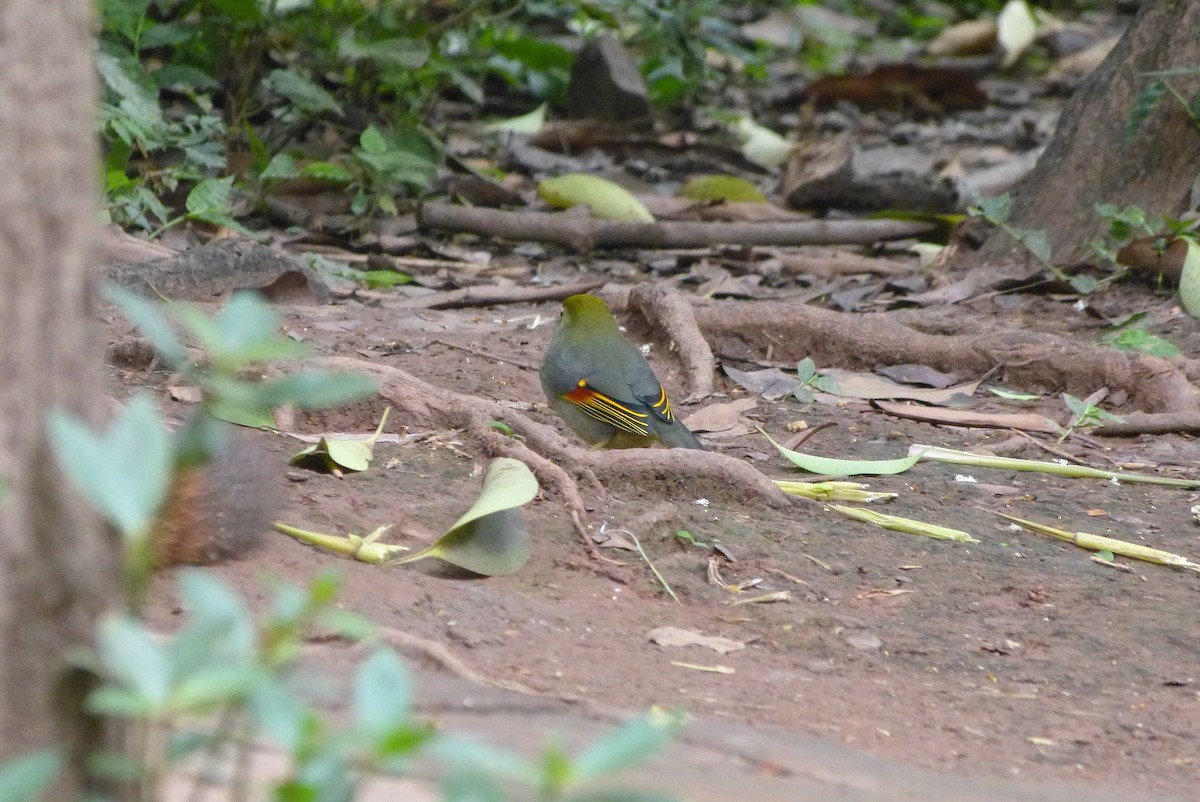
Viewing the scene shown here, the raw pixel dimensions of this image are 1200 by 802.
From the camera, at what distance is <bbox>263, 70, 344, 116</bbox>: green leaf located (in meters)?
6.46

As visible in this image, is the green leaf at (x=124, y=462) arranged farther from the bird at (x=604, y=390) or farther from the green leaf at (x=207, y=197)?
the green leaf at (x=207, y=197)

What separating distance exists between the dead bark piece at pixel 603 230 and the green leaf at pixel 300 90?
696 millimetres

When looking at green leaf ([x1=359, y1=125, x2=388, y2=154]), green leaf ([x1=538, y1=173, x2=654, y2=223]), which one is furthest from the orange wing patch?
green leaf ([x1=538, y1=173, x2=654, y2=223])

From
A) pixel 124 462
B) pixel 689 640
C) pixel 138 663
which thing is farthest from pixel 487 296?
pixel 138 663

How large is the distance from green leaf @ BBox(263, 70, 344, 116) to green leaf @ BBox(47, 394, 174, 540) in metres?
5.54

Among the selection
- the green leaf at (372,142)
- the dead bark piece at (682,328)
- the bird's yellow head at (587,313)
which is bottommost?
the dead bark piece at (682,328)

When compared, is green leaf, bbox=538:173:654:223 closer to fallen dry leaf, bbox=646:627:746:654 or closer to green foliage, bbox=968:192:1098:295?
green foliage, bbox=968:192:1098:295

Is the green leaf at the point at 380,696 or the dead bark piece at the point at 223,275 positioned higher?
the green leaf at the point at 380,696

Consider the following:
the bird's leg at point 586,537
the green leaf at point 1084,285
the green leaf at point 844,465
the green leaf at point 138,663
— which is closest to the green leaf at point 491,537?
the bird's leg at point 586,537

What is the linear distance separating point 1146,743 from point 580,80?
7445 millimetres

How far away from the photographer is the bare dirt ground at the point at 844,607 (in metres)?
2.52

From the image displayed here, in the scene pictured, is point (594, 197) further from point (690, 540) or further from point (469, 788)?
point (469, 788)

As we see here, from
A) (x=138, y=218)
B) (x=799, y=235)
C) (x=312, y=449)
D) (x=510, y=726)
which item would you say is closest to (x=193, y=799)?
(x=510, y=726)

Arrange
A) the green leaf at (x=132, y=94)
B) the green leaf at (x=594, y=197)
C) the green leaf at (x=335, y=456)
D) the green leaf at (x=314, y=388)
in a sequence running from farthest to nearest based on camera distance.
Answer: the green leaf at (x=594, y=197) < the green leaf at (x=132, y=94) < the green leaf at (x=335, y=456) < the green leaf at (x=314, y=388)
